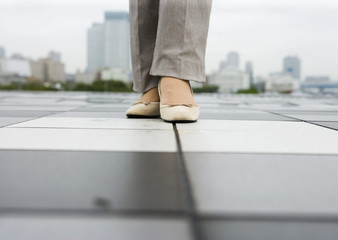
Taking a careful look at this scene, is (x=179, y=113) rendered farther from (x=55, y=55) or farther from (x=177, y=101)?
(x=55, y=55)

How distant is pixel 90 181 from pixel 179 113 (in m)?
0.59

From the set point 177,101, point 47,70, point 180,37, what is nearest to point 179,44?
point 180,37

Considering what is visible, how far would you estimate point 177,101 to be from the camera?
3.15ft

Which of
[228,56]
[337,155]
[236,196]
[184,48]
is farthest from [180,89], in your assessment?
[228,56]

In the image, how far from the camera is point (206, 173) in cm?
40

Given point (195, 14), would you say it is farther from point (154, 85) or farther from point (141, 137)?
point (141, 137)

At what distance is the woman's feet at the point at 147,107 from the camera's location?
42.8 inches

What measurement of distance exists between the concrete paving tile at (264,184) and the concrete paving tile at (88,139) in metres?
0.11

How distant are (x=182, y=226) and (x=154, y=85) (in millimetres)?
910

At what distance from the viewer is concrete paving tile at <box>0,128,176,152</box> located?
0.56 meters

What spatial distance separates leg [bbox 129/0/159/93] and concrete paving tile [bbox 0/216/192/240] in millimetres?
895

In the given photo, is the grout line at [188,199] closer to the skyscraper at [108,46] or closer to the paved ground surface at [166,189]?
the paved ground surface at [166,189]

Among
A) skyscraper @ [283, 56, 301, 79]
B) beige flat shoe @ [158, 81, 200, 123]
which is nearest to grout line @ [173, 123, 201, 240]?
beige flat shoe @ [158, 81, 200, 123]

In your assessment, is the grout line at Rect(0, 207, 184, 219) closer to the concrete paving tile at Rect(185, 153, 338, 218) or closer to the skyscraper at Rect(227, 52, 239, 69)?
the concrete paving tile at Rect(185, 153, 338, 218)
